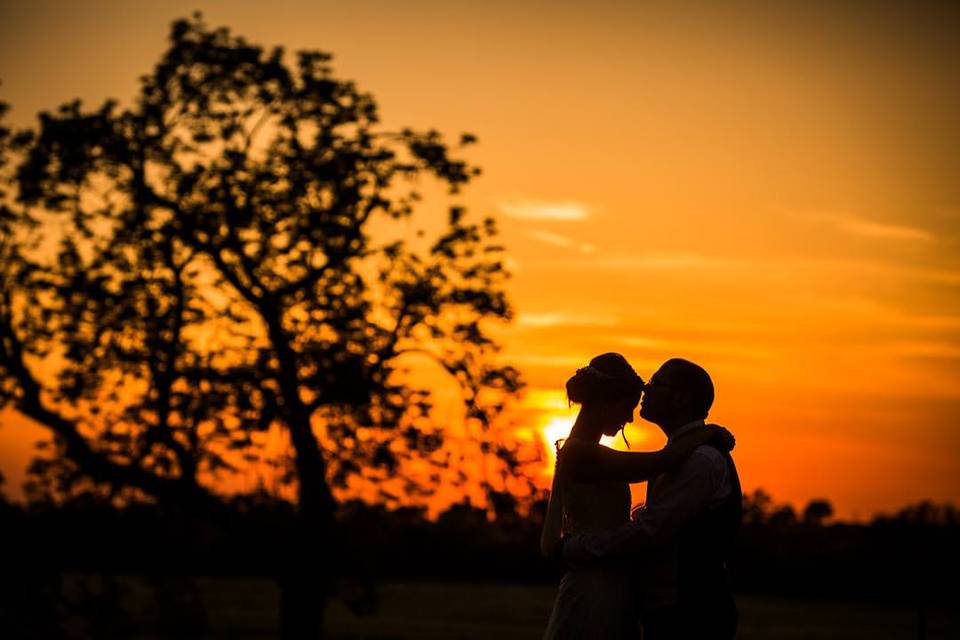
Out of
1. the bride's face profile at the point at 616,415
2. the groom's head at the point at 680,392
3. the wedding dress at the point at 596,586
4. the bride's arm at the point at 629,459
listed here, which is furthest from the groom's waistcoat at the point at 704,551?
the bride's face profile at the point at 616,415

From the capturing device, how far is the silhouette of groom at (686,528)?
19.1ft

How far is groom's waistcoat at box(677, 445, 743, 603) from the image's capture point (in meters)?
5.84

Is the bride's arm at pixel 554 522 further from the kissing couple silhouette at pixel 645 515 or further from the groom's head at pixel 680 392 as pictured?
the groom's head at pixel 680 392

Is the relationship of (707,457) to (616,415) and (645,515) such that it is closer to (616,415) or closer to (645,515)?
(645,515)

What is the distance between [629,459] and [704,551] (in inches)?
22.1

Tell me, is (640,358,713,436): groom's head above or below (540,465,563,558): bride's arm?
above

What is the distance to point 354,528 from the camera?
21.5 m

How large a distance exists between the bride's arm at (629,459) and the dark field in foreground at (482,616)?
106 feet

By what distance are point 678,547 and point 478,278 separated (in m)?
16.6

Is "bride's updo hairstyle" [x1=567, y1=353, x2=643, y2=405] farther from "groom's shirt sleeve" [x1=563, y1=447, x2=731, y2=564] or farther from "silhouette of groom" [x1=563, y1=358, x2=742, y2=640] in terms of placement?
"groom's shirt sleeve" [x1=563, y1=447, x2=731, y2=564]

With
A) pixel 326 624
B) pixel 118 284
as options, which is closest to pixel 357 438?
pixel 118 284

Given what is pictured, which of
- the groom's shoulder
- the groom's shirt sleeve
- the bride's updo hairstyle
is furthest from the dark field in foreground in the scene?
the groom's shoulder

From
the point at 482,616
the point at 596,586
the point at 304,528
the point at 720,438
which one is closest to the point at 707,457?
the point at 720,438

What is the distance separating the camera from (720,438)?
5984mm
